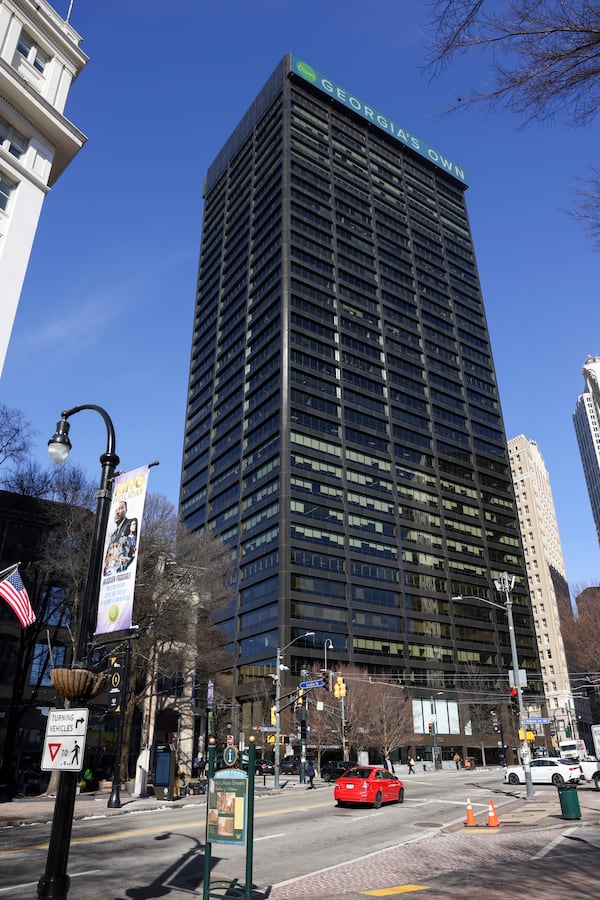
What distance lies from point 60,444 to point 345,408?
86.5 metres

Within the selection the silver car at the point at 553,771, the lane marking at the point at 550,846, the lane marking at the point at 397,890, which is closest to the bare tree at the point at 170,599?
the silver car at the point at 553,771

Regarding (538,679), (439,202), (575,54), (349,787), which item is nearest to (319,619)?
(538,679)

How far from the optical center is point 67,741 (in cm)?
780

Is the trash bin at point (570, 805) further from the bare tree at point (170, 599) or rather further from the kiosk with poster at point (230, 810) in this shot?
the bare tree at point (170, 599)

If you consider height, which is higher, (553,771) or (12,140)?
(12,140)

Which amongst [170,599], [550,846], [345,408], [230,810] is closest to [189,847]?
[230,810]

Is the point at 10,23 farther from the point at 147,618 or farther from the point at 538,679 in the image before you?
the point at 538,679

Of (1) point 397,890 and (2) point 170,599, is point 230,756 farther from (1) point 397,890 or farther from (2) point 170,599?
(2) point 170,599

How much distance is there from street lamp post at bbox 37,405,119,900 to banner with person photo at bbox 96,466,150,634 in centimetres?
83

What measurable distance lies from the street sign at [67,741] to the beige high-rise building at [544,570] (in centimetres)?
11508

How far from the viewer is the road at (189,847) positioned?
1091 cm

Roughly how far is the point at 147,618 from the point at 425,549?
69026 millimetres

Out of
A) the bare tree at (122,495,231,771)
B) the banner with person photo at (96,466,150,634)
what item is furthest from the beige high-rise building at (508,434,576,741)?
the banner with person photo at (96,466,150,634)

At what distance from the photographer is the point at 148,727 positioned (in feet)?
139
